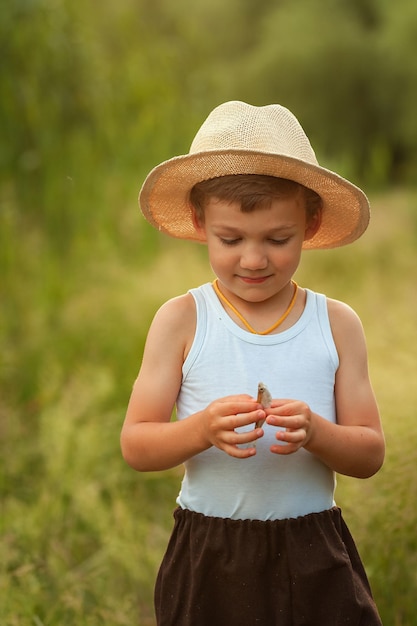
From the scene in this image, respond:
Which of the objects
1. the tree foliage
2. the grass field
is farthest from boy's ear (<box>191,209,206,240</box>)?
the tree foliage

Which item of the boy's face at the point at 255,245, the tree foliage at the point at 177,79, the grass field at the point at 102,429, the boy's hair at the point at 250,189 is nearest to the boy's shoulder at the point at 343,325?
the boy's face at the point at 255,245

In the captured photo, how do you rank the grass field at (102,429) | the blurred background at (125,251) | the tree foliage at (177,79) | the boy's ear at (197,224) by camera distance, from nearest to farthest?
the boy's ear at (197,224) < the grass field at (102,429) < the blurred background at (125,251) < the tree foliage at (177,79)

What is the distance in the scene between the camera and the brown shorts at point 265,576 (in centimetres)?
193

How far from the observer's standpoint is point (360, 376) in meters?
2.03

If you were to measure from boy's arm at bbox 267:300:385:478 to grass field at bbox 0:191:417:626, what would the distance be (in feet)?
2.50

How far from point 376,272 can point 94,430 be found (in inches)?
137

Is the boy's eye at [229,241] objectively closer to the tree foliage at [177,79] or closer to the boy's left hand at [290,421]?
the boy's left hand at [290,421]

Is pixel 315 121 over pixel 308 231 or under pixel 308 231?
over

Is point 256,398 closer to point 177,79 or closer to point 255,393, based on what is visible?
point 255,393

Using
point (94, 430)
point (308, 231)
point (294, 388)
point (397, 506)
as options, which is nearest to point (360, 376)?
point (294, 388)

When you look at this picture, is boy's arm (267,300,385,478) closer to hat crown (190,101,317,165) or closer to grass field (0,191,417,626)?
hat crown (190,101,317,165)

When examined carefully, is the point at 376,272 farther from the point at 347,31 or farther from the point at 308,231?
the point at 308,231

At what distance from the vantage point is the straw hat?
1944mm

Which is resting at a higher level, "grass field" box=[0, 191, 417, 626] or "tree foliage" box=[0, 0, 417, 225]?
"tree foliage" box=[0, 0, 417, 225]
